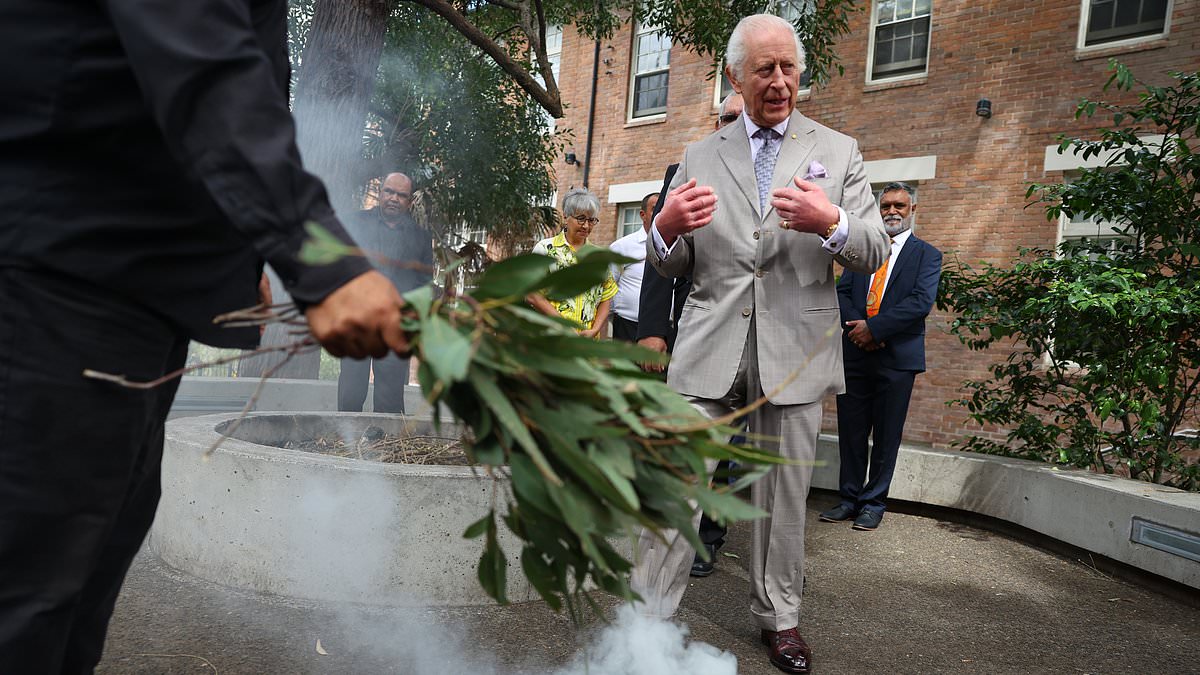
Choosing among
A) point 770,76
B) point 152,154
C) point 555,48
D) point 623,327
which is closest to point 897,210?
point 623,327

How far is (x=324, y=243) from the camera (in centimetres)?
128

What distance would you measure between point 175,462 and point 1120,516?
463cm

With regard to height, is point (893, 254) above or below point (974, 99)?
below

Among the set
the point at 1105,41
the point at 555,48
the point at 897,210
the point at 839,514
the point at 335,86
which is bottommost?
the point at 839,514

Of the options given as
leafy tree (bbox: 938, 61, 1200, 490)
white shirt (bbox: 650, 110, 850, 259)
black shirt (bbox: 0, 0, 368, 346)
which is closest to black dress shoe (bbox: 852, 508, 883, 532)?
leafy tree (bbox: 938, 61, 1200, 490)

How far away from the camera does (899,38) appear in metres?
12.7

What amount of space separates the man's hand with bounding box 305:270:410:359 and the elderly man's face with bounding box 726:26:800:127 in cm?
Answer: 218

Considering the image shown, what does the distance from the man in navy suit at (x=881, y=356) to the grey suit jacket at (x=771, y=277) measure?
2.83m

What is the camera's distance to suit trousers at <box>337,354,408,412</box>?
6527 mm

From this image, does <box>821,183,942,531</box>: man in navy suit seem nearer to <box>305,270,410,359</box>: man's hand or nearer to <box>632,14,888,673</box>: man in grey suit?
<box>632,14,888,673</box>: man in grey suit

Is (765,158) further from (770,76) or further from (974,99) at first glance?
(974,99)

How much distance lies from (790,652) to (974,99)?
10580mm

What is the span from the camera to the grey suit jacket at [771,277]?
123 inches

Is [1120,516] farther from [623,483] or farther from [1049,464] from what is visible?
[623,483]
